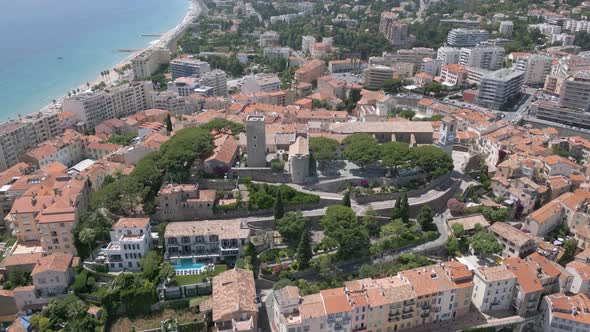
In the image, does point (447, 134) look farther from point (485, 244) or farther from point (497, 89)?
point (497, 89)

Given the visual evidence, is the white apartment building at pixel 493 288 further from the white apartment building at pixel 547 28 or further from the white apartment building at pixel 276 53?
the white apartment building at pixel 547 28

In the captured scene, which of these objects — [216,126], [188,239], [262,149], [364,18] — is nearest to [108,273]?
[188,239]

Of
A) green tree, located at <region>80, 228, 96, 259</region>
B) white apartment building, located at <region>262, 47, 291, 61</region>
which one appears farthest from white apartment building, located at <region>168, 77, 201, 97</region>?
green tree, located at <region>80, 228, 96, 259</region>

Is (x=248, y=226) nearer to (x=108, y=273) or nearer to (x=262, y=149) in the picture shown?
(x=262, y=149)

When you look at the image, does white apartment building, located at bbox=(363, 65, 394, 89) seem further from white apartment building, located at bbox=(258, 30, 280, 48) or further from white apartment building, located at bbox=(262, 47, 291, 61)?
white apartment building, located at bbox=(258, 30, 280, 48)

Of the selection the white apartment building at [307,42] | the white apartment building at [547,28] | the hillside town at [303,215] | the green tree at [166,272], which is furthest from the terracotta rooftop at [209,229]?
the white apartment building at [547,28]

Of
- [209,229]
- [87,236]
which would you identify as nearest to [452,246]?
[209,229]

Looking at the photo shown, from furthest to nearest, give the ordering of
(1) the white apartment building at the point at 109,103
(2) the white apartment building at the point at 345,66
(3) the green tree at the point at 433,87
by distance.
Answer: (2) the white apartment building at the point at 345,66, (3) the green tree at the point at 433,87, (1) the white apartment building at the point at 109,103
